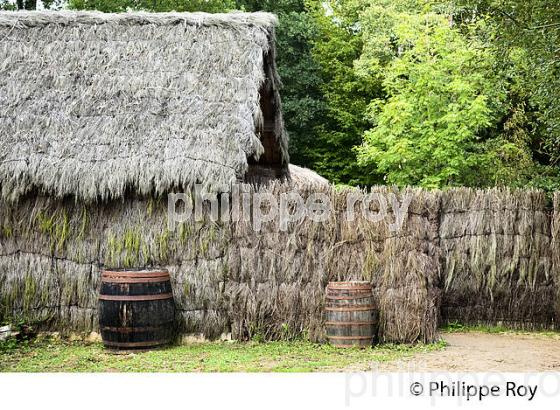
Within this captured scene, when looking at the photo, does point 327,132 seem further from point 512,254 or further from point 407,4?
point 512,254

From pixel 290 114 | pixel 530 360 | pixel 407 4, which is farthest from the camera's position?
pixel 290 114

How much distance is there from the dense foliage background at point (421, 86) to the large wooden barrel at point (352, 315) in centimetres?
391

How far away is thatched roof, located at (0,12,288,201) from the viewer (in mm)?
8453

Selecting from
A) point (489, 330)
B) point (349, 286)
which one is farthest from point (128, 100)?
point (489, 330)

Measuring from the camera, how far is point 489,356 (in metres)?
7.66

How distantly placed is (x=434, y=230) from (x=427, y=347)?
152 centimetres

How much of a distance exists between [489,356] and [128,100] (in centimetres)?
571

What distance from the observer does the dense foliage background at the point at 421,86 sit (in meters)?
9.91

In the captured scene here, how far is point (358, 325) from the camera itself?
791 cm

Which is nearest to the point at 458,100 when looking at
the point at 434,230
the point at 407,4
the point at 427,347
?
the point at 407,4

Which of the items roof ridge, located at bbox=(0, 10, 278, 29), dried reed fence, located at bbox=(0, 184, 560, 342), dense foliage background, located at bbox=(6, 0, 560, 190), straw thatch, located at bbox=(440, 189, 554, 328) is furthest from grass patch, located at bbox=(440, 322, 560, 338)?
roof ridge, located at bbox=(0, 10, 278, 29)

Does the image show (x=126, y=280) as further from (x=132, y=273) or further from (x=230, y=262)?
(x=230, y=262)

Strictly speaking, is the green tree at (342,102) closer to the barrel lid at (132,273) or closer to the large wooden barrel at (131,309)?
the barrel lid at (132,273)

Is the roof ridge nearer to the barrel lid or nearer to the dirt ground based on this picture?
the barrel lid
